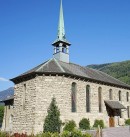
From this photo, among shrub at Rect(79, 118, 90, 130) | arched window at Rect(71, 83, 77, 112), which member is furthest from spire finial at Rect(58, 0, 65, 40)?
shrub at Rect(79, 118, 90, 130)

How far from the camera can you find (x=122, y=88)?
3781 cm

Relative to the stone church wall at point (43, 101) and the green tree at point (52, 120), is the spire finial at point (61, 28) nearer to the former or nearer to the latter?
Answer: the stone church wall at point (43, 101)

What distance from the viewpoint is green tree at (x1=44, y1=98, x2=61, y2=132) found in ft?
82.6

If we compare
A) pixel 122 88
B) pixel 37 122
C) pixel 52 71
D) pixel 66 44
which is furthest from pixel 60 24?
pixel 37 122

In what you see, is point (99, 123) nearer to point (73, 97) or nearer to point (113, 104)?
point (113, 104)

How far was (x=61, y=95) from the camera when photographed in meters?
27.5

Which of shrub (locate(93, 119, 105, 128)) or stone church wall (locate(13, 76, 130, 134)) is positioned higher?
stone church wall (locate(13, 76, 130, 134))

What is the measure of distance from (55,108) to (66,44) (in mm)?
11420

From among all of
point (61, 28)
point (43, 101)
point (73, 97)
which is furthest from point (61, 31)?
point (43, 101)

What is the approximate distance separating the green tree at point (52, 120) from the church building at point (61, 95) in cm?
75

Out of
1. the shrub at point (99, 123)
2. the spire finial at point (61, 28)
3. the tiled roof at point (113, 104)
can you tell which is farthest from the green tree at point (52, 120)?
the spire finial at point (61, 28)

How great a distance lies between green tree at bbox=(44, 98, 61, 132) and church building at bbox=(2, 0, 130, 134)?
75 centimetres

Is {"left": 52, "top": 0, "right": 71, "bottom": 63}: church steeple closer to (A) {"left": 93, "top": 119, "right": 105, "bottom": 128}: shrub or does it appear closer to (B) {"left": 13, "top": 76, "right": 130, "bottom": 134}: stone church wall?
(B) {"left": 13, "top": 76, "right": 130, "bottom": 134}: stone church wall

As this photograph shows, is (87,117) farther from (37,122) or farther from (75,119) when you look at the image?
(37,122)
